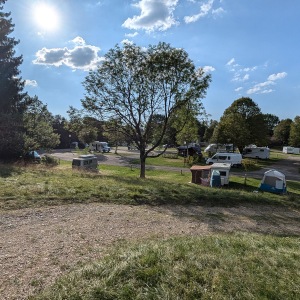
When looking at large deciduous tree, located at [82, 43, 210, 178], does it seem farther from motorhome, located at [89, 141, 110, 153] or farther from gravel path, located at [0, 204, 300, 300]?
motorhome, located at [89, 141, 110, 153]

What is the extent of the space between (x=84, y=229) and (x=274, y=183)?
54.6 ft

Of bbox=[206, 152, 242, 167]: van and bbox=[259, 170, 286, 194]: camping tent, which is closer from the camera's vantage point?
bbox=[259, 170, 286, 194]: camping tent

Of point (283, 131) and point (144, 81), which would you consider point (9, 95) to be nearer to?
point (144, 81)

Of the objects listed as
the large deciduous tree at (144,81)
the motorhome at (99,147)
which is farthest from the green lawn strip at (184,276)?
the motorhome at (99,147)

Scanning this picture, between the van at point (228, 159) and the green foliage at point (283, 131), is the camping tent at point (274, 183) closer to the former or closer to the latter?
the van at point (228, 159)

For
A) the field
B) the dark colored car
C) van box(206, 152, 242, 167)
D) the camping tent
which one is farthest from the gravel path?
the dark colored car

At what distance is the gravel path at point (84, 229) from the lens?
371cm

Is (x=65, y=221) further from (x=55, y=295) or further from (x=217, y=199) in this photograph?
(x=217, y=199)

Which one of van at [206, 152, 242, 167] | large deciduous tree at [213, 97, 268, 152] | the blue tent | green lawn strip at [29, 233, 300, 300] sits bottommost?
the blue tent

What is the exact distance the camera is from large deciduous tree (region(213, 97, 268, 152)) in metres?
40.4

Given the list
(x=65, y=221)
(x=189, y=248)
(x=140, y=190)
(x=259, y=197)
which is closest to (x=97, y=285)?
(x=189, y=248)

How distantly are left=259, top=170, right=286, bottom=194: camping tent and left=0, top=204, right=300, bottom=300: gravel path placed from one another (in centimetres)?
941

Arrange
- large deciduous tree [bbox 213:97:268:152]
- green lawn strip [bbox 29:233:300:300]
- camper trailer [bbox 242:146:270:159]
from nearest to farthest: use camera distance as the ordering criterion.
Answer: green lawn strip [bbox 29:233:300:300] < large deciduous tree [bbox 213:97:268:152] < camper trailer [bbox 242:146:270:159]

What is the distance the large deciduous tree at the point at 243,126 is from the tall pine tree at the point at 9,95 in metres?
28.9
